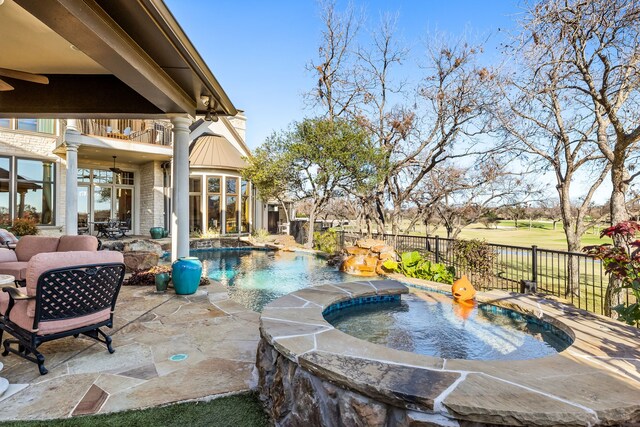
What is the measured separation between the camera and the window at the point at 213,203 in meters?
14.7

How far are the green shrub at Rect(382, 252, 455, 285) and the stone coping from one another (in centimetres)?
412

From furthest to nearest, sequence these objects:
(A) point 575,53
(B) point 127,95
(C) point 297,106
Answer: (C) point 297,106 < (A) point 575,53 < (B) point 127,95

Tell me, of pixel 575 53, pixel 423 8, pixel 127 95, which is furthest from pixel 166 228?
pixel 575 53

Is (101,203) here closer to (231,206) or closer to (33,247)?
(231,206)

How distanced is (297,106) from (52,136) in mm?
9168

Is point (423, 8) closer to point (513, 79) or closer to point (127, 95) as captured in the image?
point (513, 79)

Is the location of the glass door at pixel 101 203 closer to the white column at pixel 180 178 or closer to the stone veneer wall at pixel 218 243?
the stone veneer wall at pixel 218 243

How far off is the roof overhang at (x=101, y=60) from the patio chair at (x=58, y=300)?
193 centimetres

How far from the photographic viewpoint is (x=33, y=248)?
5812 millimetres

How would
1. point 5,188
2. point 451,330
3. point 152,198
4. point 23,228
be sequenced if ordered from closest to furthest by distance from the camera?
point 451,330 → point 23,228 → point 5,188 → point 152,198

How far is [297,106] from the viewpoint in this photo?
14188 mm

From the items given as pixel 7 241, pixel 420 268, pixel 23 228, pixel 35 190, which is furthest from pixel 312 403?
pixel 35 190

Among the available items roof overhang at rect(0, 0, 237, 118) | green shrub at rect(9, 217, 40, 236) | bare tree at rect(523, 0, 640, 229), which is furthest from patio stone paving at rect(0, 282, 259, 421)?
green shrub at rect(9, 217, 40, 236)

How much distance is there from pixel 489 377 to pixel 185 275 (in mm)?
4816
